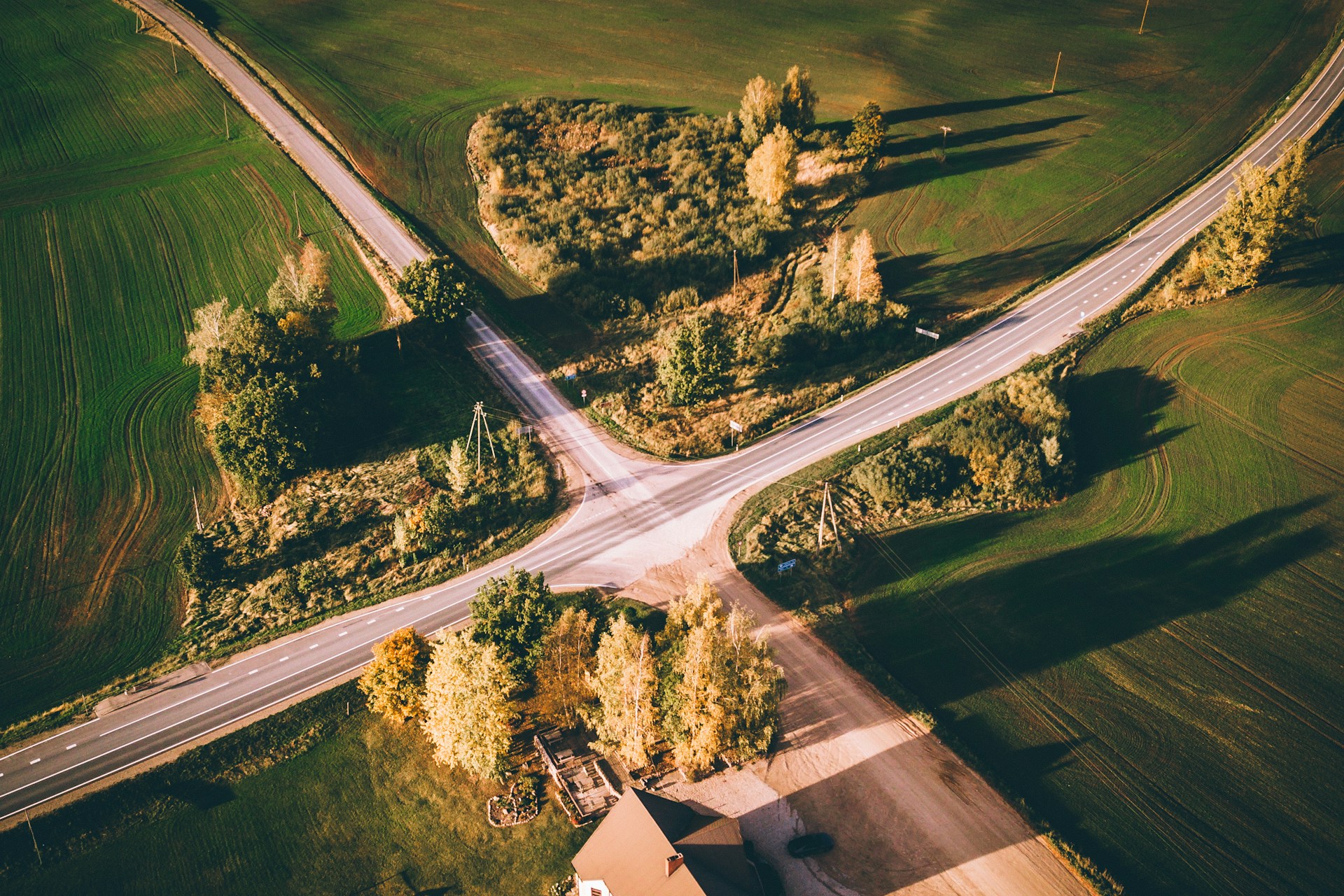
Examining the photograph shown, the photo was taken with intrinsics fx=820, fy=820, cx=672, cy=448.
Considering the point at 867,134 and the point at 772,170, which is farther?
the point at 867,134

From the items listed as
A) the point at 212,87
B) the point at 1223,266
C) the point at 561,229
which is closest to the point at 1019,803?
the point at 1223,266

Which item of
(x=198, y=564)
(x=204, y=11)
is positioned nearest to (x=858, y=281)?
(x=198, y=564)

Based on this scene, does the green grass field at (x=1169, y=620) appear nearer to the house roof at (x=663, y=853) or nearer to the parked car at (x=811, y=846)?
the parked car at (x=811, y=846)

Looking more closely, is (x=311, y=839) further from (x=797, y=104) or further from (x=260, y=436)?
(x=797, y=104)

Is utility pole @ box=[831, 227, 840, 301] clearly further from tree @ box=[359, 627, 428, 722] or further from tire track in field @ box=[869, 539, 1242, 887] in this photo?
tree @ box=[359, 627, 428, 722]

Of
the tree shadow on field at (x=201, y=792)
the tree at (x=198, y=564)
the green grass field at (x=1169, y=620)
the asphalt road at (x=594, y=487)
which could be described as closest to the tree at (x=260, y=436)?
the tree at (x=198, y=564)

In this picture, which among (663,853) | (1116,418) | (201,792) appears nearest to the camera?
→ (663,853)
